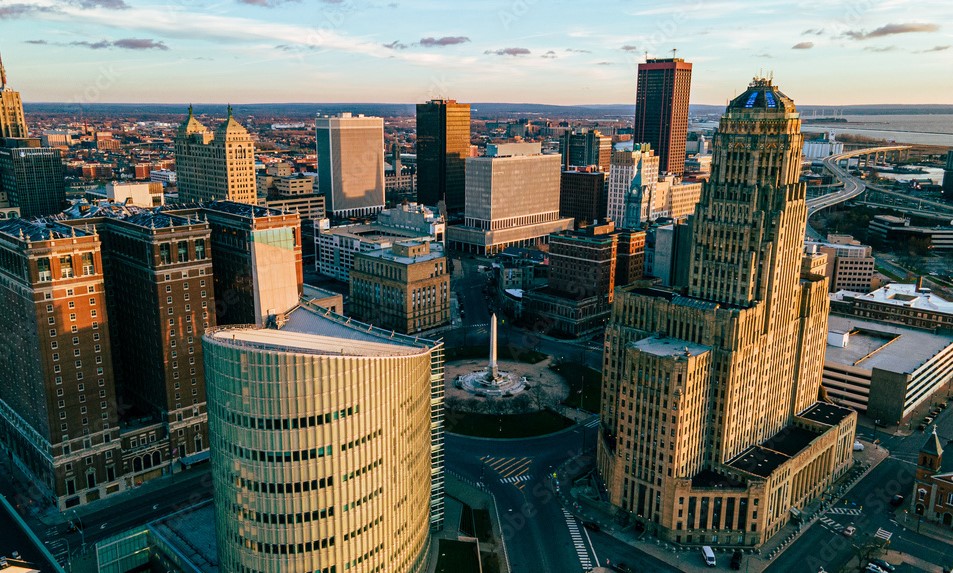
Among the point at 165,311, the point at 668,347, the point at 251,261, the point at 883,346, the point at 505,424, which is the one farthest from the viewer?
the point at 883,346

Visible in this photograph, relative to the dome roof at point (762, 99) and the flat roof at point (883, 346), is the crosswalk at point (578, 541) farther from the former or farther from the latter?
the flat roof at point (883, 346)

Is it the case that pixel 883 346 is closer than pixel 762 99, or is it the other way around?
pixel 762 99

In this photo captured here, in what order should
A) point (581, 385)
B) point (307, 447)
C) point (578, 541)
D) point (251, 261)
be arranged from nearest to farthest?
point (307, 447), point (578, 541), point (251, 261), point (581, 385)

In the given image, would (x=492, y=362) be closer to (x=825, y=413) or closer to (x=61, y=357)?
(x=825, y=413)

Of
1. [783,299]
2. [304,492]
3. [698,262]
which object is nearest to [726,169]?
[698,262]

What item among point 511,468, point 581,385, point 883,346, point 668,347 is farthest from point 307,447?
point 883,346

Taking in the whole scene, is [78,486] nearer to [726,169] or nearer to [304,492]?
[304,492]
